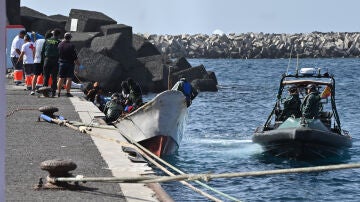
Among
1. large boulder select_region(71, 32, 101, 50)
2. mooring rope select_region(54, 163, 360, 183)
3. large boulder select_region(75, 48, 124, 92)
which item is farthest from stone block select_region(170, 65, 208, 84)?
mooring rope select_region(54, 163, 360, 183)

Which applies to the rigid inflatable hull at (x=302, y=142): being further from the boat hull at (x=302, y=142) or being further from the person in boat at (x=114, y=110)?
the person in boat at (x=114, y=110)

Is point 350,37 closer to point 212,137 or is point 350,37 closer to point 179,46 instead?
point 179,46

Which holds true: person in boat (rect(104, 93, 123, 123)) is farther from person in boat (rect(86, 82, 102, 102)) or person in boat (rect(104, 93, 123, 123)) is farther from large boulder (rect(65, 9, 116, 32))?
large boulder (rect(65, 9, 116, 32))

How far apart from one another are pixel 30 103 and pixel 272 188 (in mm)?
7570

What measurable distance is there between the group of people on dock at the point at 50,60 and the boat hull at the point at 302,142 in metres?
5.48

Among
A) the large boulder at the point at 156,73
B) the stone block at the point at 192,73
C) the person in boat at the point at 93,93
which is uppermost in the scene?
the person in boat at the point at 93,93

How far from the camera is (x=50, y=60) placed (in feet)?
78.5

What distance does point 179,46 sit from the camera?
13488 centimetres

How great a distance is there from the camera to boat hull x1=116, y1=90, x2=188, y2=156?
1942 centimetres

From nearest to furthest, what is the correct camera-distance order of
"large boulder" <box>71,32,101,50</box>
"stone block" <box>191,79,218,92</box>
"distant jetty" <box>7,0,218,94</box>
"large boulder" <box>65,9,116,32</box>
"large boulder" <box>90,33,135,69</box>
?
"distant jetty" <box>7,0,218,94</box> → "large boulder" <box>90,33,135,69</box> → "large boulder" <box>71,32,101,50</box> → "large boulder" <box>65,9,116,32</box> → "stone block" <box>191,79,218,92</box>

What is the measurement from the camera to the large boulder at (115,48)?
135ft

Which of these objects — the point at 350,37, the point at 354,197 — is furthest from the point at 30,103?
the point at 350,37

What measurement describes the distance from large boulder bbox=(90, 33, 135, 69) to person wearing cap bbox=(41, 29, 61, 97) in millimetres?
16431

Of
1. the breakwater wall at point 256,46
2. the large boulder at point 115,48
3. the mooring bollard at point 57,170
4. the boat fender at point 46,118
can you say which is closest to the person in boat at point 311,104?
the boat fender at point 46,118
